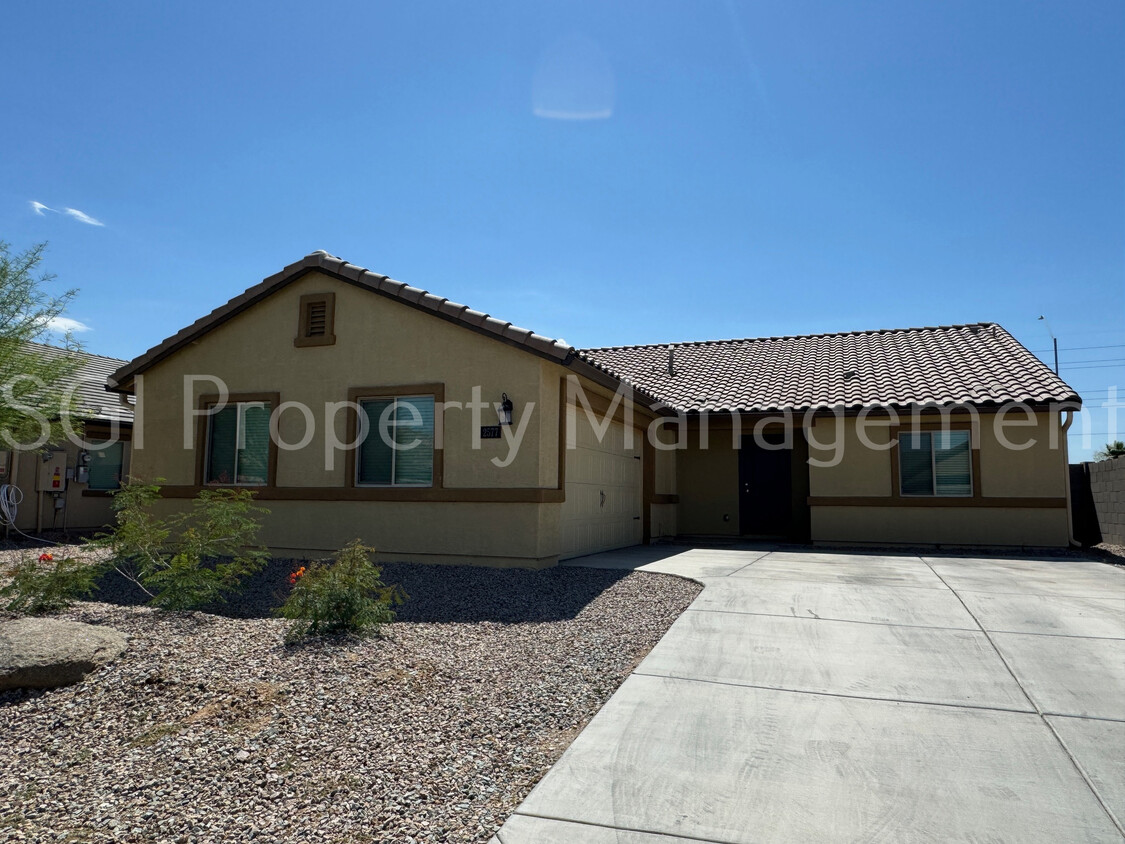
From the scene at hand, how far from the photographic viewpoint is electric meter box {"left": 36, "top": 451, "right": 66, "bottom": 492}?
1648cm

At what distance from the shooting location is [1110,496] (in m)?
14.6

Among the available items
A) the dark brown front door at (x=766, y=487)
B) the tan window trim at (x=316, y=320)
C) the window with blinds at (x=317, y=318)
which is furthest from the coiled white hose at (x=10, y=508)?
the dark brown front door at (x=766, y=487)

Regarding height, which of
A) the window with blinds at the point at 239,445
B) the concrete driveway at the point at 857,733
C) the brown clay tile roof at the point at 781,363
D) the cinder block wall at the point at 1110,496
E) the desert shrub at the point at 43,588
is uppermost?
the brown clay tile roof at the point at 781,363

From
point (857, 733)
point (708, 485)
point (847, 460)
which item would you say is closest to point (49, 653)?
point (857, 733)

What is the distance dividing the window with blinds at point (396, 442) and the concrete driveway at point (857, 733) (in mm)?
4978

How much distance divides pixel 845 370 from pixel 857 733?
13.9 m

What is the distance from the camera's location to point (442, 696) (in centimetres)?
514

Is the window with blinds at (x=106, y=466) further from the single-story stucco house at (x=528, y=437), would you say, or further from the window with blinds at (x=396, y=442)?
the window with blinds at (x=396, y=442)

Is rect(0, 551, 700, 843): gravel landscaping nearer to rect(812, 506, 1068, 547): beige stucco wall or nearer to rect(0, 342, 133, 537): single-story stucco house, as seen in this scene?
rect(812, 506, 1068, 547): beige stucco wall

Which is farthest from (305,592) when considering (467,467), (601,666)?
(467,467)

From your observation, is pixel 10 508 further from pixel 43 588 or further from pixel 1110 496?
pixel 1110 496

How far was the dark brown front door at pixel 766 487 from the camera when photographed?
16547 mm

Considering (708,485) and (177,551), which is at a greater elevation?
(708,485)

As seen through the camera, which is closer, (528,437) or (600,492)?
(528,437)
